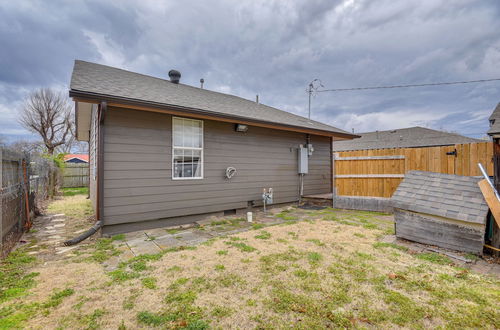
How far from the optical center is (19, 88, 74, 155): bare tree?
19016 millimetres

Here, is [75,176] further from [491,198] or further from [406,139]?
[406,139]

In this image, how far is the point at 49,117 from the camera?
1972cm

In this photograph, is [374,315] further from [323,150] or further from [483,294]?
[323,150]

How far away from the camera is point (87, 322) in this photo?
168 centimetres

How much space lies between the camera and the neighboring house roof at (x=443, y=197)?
9.76 ft

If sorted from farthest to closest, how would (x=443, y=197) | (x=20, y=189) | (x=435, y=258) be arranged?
(x=20, y=189) → (x=443, y=197) → (x=435, y=258)

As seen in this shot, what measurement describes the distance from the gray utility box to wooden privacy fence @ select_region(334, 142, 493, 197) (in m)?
1.06

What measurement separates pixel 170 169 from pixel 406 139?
17564mm

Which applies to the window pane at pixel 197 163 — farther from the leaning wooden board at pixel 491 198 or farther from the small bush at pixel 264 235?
the leaning wooden board at pixel 491 198

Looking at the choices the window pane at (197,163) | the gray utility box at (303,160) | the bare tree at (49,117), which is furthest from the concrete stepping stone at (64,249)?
the bare tree at (49,117)

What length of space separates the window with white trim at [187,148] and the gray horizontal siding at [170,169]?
0.12m

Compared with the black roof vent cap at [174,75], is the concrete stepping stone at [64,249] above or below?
below

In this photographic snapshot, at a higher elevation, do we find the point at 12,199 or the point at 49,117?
the point at 49,117

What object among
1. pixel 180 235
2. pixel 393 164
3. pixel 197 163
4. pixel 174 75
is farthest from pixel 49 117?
pixel 393 164
